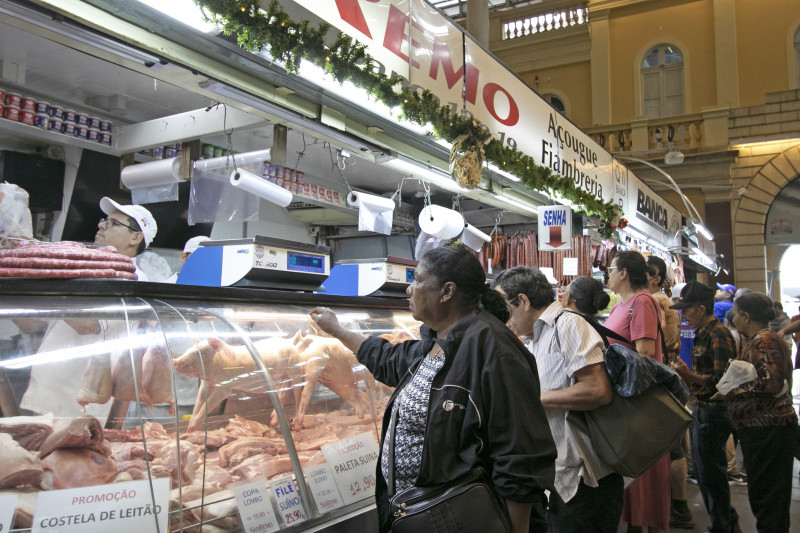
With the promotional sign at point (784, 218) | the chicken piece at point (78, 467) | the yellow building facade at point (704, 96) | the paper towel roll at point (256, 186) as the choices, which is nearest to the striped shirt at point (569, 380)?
the chicken piece at point (78, 467)

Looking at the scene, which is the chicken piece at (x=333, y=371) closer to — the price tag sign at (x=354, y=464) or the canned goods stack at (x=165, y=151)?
the price tag sign at (x=354, y=464)

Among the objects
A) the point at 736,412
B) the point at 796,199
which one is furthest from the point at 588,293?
the point at 796,199

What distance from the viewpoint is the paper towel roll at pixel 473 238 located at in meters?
7.22

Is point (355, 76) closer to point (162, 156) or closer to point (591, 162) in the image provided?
point (162, 156)

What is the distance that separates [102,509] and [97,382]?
577mm

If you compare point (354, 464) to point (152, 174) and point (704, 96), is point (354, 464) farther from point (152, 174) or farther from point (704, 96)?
point (704, 96)

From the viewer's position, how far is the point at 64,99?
6.17m

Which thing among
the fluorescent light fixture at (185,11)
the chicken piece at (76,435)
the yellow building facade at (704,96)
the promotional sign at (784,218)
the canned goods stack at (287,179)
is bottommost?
the chicken piece at (76,435)

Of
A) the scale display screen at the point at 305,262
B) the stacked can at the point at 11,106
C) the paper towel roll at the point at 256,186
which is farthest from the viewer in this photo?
the stacked can at the point at 11,106

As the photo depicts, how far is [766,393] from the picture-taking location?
13.4ft

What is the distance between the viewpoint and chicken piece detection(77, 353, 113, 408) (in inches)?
83.9

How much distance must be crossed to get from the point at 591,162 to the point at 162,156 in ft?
17.5

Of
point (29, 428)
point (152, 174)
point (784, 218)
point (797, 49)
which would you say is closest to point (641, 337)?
point (29, 428)

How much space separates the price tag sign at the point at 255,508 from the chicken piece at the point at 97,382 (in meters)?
0.60
